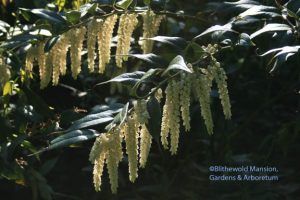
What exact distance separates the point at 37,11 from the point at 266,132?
2.11 meters

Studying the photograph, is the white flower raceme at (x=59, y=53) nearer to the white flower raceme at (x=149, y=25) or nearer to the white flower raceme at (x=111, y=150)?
the white flower raceme at (x=149, y=25)

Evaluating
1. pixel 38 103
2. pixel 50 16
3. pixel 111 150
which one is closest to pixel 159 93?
pixel 111 150

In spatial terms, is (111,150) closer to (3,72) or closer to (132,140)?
(132,140)

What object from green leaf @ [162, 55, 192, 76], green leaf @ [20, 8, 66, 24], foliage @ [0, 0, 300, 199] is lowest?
foliage @ [0, 0, 300, 199]

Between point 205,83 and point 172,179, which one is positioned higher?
point 205,83

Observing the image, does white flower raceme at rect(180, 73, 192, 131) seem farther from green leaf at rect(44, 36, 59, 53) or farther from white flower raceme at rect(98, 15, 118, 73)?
green leaf at rect(44, 36, 59, 53)

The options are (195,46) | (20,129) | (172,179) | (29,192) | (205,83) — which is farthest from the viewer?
(29,192)

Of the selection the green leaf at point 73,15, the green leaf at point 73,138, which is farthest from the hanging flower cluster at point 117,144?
the green leaf at point 73,15

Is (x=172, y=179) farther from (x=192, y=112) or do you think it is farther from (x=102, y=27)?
(x=102, y=27)

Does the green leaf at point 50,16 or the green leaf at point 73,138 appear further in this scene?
the green leaf at point 50,16

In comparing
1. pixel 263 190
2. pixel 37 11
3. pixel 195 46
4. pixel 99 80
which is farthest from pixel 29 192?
pixel 195 46

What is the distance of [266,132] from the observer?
4133 mm

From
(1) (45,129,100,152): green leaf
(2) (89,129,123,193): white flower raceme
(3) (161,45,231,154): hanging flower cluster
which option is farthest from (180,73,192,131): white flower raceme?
(1) (45,129,100,152): green leaf

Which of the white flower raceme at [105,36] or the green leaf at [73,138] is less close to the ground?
the white flower raceme at [105,36]
